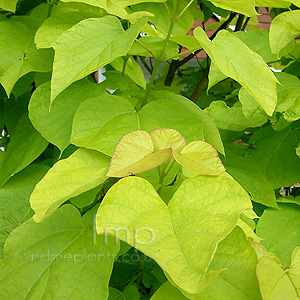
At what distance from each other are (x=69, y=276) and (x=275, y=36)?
51cm

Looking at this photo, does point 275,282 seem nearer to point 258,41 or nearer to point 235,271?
point 235,271

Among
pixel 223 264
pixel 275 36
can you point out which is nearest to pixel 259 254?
pixel 223 264

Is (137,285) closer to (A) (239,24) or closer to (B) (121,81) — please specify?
(B) (121,81)

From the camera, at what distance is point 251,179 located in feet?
2.40

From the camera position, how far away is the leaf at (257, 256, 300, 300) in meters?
0.40

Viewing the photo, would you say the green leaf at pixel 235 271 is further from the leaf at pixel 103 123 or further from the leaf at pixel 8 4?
the leaf at pixel 8 4

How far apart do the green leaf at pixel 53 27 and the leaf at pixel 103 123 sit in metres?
0.12

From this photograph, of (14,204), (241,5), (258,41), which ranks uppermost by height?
(241,5)

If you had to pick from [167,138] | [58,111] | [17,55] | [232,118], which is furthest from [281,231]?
[17,55]

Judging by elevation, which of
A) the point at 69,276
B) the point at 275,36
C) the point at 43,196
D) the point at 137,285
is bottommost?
the point at 137,285

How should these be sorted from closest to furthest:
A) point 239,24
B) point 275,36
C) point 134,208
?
point 134,208, point 275,36, point 239,24

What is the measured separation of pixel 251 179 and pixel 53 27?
0.46 m

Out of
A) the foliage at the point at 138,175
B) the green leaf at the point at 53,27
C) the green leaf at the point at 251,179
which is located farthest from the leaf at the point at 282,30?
the green leaf at the point at 53,27

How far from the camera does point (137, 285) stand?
705 mm
